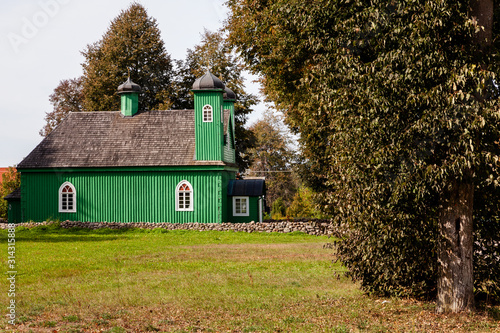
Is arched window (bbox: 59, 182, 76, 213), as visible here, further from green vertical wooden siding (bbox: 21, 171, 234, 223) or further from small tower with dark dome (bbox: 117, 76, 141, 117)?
small tower with dark dome (bbox: 117, 76, 141, 117)

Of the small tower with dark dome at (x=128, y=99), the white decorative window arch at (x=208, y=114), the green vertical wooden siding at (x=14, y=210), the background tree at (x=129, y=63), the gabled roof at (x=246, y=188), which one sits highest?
the background tree at (x=129, y=63)

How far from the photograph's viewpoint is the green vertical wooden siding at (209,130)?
102ft

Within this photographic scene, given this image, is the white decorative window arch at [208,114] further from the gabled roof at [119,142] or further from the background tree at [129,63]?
the background tree at [129,63]

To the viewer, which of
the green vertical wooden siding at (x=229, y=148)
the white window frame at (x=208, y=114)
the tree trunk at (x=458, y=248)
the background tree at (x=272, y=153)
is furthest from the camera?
the background tree at (x=272, y=153)

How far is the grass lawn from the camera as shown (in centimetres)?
934

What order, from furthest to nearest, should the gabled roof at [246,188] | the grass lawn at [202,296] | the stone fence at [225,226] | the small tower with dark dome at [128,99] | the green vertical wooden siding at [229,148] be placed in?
1. the small tower with dark dome at [128,99]
2. the green vertical wooden siding at [229,148]
3. the gabled roof at [246,188]
4. the stone fence at [225,226]
5. the grass lawn at [202,296]

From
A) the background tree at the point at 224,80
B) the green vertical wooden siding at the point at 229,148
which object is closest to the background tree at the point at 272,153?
the background tree at the point at 224,80

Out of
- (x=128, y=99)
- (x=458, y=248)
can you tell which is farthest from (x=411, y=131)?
(x=128, y=99)

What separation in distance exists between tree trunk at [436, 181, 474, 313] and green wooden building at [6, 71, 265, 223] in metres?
21.2

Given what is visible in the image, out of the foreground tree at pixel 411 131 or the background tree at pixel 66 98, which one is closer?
the foreground tree at pixel 411 131

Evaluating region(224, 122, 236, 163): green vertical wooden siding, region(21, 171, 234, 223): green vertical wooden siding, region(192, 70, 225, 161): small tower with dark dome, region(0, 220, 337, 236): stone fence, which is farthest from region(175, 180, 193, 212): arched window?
region(224, 122, 236, 163): green vertical wooden siding

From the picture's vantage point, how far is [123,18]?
45812 mm

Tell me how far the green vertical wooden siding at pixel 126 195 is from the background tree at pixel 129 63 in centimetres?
1196

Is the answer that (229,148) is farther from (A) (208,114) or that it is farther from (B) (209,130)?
(A) (208,114)
